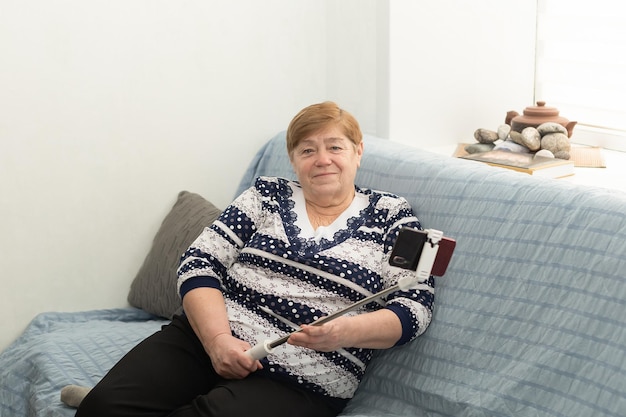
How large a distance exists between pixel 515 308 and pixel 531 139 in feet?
2.49

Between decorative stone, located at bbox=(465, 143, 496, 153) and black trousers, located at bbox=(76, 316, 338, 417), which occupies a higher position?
decorative stone, located at bbox=(465, 143, 496, 153)

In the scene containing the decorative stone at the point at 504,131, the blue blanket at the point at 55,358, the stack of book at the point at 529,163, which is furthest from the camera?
the decorative stone at the point at 504,131

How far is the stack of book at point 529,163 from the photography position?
7.32ft

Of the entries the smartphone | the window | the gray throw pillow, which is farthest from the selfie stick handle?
the window

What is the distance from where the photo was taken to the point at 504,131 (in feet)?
8.45

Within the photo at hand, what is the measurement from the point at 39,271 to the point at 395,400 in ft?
3.96

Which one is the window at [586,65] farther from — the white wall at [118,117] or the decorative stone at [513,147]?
the white wall at [118,117]

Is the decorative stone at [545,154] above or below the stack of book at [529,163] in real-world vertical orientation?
above

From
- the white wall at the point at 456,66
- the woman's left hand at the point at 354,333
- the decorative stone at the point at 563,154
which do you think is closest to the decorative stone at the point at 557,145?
the decorative stone at the point at 563,154

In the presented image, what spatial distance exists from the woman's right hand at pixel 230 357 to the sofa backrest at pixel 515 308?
29 centimetres

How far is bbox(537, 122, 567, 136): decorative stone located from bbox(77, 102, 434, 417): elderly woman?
0.63 metres

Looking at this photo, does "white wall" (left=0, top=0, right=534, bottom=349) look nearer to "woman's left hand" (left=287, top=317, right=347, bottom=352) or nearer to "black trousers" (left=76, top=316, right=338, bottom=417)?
"black trousers" (left=76, top=316, right=338, bottom=417)

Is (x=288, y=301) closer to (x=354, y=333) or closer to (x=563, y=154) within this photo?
(x=354, y=333)

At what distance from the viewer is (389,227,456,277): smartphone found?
5.10 feet
